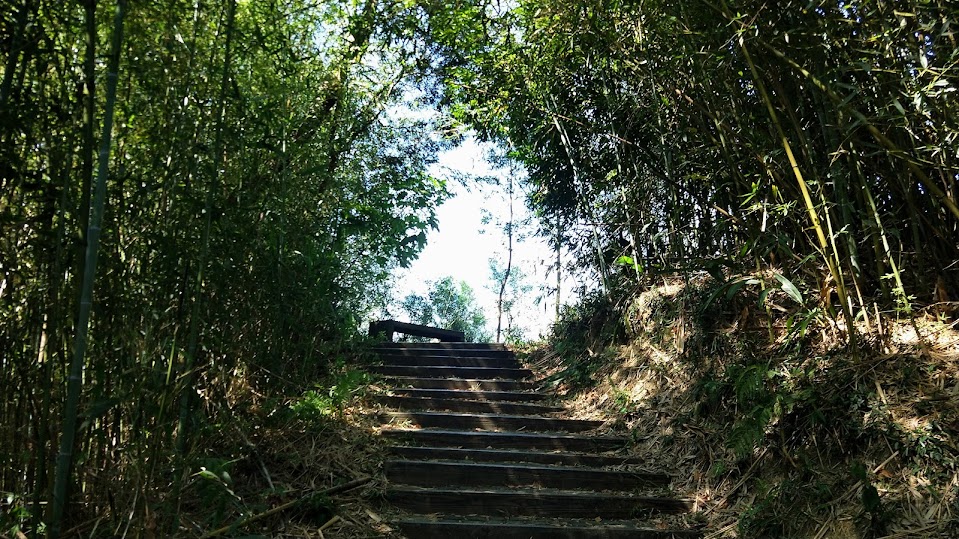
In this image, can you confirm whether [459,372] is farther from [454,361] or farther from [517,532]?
[517,532]

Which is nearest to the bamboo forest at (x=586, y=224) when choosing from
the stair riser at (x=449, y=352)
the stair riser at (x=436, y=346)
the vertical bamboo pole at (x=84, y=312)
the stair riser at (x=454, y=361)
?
the vertical bamboo pole at (x=84, y=312)

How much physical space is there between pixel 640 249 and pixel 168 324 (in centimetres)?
370

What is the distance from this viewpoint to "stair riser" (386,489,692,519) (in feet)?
10.2

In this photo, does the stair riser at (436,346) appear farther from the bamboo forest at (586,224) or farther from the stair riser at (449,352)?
the bamboo forest at (586,224)

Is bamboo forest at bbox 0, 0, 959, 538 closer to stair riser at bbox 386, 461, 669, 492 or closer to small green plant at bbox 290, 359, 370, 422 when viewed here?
small green plant at bbox 290, 359, 370, 422

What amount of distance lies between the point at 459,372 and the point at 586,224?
1.91 meters

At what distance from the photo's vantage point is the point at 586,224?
5.27m

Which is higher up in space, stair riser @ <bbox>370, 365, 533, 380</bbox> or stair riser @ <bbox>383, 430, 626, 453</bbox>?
stair riser @ <bbox>370, 365, 533, 380</bbox>

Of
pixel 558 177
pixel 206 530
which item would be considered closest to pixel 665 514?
pixel 206 530

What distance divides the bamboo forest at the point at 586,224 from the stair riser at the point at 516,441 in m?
0.29

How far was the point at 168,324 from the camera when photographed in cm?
200

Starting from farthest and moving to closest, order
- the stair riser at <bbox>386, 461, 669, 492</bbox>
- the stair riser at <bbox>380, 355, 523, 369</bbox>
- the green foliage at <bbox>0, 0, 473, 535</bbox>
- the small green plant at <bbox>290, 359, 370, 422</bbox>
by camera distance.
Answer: the stair riser at <bbox>380, 355, 523, 369</bbox>
the stair riser at <bbox>386, 461, 669, 492</bbox>
the small green plant at <bbox>290, 359, 370, 422</bbox>
the green foliage at <bbox>0, 0, 473, 535</bbox>

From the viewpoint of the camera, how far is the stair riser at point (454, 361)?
6.32m

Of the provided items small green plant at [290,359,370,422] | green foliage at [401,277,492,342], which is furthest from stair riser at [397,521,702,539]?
green foliage at [401,277,492,342]
